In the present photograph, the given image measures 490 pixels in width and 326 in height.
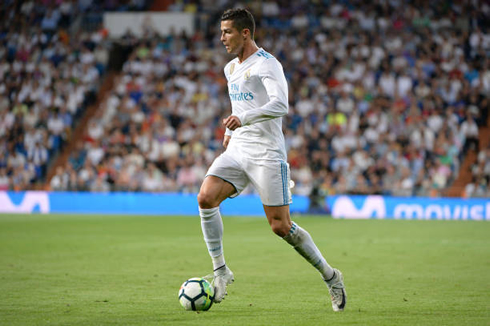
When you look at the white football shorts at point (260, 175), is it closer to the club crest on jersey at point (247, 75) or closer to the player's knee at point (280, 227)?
the player's knee at point (280, 227)

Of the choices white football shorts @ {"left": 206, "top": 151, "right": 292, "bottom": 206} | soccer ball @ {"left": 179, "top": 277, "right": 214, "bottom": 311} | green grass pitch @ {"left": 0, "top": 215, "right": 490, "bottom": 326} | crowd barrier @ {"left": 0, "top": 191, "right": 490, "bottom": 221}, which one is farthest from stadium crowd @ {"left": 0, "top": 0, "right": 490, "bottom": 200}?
soccer ball @ {"left": 179, "top": 277, "right": 214, "bottom": 311}

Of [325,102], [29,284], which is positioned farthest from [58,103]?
[29,284]

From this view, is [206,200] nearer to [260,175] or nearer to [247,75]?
[260,175]

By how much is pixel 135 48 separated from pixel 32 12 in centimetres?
478

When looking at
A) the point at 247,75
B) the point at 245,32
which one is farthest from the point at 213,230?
the point at 245,32

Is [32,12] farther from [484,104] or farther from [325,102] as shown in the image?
[484,104]

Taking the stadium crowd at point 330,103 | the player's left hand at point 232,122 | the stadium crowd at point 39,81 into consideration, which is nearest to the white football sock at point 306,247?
the player's left hand at point 232,122

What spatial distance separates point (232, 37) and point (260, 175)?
50.6 inches

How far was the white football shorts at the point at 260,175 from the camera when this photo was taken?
6.68m

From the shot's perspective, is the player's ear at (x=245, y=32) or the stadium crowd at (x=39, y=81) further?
the stadium crowd at (x=39, y=81)

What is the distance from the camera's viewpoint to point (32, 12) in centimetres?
3075

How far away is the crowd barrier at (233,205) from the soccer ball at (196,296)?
53.3 ft

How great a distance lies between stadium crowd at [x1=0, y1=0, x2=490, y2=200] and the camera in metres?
23.6

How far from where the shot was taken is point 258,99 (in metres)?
6.88
